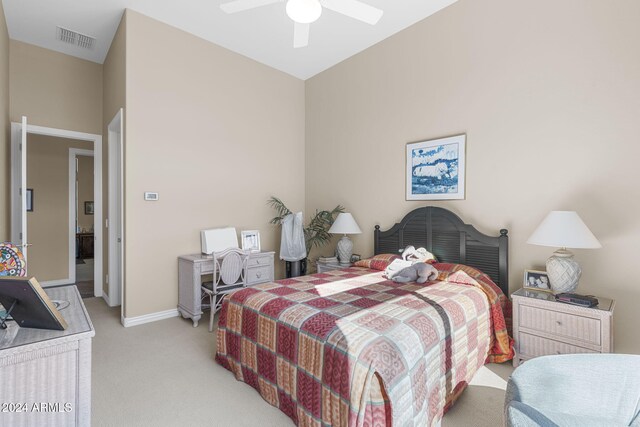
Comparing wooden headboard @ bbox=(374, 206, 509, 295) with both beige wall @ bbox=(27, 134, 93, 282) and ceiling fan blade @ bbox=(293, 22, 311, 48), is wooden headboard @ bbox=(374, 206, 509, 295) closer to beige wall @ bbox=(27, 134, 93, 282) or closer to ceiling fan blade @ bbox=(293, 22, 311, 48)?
ceiling fan blade @ bbox=(293, 22, 311, 48)

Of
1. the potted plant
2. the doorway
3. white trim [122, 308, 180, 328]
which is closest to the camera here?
white trim [122, 308, 180, 328]

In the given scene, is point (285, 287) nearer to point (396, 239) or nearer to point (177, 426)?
point (177, 426)

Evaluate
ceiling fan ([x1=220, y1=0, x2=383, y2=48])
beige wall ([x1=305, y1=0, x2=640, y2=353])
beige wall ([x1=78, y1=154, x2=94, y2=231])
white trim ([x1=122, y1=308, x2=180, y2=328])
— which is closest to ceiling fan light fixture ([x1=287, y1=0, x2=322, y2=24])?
ceiling fan ([x1=220, y1=0, x2=383, y2=48])

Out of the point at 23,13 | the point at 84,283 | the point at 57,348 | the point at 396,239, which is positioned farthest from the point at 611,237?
the point at 84,283

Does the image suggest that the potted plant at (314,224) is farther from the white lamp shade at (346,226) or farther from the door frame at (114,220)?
the door frame at (114,220)

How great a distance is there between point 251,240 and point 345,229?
130 cm

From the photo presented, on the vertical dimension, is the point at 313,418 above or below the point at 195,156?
below

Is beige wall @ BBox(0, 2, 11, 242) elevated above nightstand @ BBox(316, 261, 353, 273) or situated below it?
above

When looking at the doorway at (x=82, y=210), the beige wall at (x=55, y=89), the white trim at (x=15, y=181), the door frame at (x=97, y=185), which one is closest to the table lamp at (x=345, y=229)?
the door frame at (x=97, y=185)

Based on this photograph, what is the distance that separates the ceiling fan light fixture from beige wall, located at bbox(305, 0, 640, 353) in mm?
1730

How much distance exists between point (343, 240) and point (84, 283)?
15.4ft

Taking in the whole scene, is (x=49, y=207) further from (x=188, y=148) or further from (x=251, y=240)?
(x=251, y=240)

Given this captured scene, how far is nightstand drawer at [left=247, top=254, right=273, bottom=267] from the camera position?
3874 millimetres

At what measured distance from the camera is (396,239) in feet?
12.3
